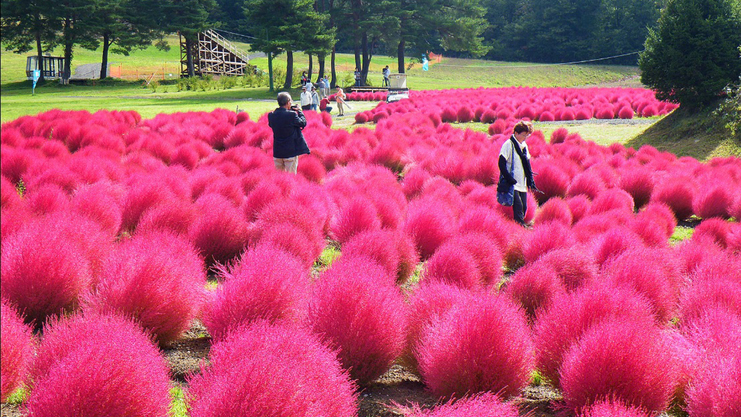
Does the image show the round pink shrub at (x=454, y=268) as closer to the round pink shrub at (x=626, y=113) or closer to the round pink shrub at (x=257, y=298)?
the round pink shrub at (x=257, y=298)

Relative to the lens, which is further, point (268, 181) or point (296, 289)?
point (268, 181)

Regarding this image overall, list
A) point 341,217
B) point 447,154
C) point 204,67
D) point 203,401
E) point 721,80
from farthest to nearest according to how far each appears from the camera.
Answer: point 204,67, point 721,80, point 447,154, point 341,217, point 203,401

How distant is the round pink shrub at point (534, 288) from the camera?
191 inches

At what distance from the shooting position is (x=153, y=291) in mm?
3979

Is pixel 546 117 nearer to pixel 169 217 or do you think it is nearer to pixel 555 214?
pixel 555 214

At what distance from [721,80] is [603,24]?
233 ft

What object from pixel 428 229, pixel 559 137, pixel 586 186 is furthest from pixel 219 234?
pixel 559 137

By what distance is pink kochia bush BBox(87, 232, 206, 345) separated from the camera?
153 inches

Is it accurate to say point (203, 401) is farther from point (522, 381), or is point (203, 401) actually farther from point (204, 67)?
point (204, 67)

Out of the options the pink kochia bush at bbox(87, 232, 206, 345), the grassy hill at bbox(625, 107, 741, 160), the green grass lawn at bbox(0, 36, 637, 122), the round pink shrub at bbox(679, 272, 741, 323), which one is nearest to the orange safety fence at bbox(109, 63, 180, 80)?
the green grass lawn at bbox(0, 36, 637, 122)

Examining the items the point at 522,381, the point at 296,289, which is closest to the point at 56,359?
the point at 296,289

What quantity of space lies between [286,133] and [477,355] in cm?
693

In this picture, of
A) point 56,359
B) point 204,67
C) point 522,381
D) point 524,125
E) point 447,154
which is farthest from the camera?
point 204,67

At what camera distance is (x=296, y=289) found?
4250 mm
